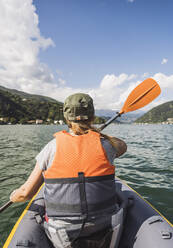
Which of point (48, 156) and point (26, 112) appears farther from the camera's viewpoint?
point (26, 112)

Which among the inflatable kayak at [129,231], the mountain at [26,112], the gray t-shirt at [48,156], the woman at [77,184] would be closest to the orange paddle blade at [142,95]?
the inflatable kayak at [129,231]

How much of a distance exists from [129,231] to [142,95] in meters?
3.22

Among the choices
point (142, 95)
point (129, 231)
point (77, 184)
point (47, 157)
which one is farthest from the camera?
point (142, 95)

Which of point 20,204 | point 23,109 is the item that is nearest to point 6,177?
point 20,204

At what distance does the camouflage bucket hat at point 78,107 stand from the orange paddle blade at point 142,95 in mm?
2463

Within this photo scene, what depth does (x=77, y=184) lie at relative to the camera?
1813mm

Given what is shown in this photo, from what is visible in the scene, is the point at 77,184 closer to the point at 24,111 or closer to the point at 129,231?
the point at 129,231

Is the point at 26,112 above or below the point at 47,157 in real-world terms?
above

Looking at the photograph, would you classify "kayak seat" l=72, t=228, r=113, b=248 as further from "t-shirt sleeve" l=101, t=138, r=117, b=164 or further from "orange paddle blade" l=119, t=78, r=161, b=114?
"orange paddle blade" l=119, t=78, r=161, b=114

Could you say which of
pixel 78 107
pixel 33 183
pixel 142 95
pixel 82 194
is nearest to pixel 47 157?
pixel 33 183

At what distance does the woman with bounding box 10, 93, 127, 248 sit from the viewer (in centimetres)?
182

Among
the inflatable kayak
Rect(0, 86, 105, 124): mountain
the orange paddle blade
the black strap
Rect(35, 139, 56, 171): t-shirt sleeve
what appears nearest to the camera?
the black strap

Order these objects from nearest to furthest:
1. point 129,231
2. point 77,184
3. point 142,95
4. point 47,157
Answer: point 77,184, point 47,157, point 129,231, point 142,95

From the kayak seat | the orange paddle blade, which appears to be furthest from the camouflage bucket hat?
the orange paddle blade
